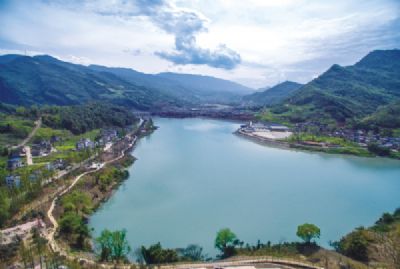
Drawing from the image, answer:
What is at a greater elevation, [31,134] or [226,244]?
[31,134]

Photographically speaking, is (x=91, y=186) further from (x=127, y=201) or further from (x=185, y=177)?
(x=185, y=177)

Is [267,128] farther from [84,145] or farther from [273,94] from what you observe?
[273,94]

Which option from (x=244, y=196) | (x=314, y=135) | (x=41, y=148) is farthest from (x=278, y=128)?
(x=41, y=148)

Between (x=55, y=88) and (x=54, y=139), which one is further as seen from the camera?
(x=55, y=88)

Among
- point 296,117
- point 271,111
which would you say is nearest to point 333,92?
point 271,111

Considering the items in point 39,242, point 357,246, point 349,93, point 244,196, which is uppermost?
point 349,93

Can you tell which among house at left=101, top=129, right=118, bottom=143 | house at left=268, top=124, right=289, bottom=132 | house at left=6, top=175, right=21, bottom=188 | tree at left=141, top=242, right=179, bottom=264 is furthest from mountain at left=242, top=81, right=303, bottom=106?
tree at left=141, top=242, right=179, bottom=264

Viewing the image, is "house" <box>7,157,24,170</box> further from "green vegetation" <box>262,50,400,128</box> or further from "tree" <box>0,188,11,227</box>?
"green vegetation" <box>262,50,400,128</box>
